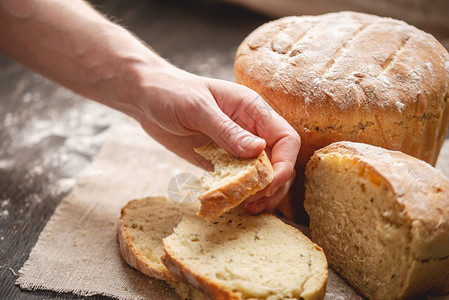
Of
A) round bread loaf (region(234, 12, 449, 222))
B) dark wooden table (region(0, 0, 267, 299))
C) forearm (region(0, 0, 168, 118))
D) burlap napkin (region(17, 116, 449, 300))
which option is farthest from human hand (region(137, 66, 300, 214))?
dark wooden table (region(0, 0, 267, 299))

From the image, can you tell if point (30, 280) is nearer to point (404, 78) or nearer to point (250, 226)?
point (250, 226)

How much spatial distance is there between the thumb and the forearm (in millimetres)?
672

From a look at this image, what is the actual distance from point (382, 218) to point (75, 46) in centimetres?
203

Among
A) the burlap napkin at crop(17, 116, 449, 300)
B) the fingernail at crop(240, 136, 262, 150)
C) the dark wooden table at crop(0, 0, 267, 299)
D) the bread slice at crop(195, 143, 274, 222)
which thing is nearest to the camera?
the bread slice at crop(195, 143, 274, 222)

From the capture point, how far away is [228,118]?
2.03 meters

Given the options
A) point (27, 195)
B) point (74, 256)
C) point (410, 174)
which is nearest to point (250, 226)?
point (410, 174)

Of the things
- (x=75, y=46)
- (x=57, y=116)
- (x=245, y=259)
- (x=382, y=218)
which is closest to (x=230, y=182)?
(x=245, y=259)

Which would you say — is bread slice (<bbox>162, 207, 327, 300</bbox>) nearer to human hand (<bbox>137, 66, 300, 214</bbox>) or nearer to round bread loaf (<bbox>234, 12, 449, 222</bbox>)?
human hand (<bbox>137, 66, 300, 214</bbox>)

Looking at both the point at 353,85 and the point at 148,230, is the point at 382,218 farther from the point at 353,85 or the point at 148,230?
the point at 148,230

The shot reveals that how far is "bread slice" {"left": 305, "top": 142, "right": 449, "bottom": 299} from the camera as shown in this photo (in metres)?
1.69

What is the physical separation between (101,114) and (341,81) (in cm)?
215

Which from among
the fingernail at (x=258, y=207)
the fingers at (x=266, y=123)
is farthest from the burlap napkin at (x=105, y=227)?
the fingers at (x=266, y=123)

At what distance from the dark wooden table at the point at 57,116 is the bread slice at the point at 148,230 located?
1.08ft

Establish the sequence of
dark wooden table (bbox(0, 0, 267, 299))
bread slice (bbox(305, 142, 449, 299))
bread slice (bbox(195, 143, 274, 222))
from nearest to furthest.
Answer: bread slice (bbox(305, 142, 449, 299))
bread slice (bbox(195, 143, 274, 222))
dark wooden table (bbox(0, 0, 267, 299))
